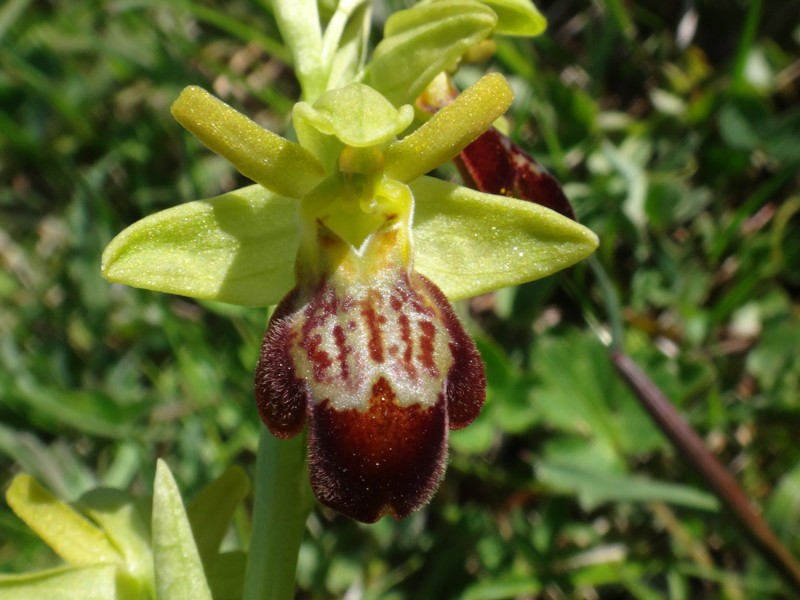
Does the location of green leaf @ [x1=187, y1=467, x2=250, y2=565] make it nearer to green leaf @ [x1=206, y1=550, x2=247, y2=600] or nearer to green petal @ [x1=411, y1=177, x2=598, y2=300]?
green leaf @ [x1=206, y1=550, x2=247, y2=600]

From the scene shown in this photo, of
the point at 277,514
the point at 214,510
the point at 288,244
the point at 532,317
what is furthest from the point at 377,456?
the point at 532,317

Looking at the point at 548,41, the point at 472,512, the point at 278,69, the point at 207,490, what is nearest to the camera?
the point at 207,490

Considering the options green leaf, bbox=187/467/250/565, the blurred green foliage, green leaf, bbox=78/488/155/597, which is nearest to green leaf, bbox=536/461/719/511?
the blurred green foliage

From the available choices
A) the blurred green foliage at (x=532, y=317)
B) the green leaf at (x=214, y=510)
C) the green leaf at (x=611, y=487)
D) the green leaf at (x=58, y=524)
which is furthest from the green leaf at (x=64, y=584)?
the green leaf at (x=611, y=487)

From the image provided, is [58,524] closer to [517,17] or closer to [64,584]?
[64,584]

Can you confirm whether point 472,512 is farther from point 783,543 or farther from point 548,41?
point 548,41

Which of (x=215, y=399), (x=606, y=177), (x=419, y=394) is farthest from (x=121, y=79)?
(x=419, y=394)
